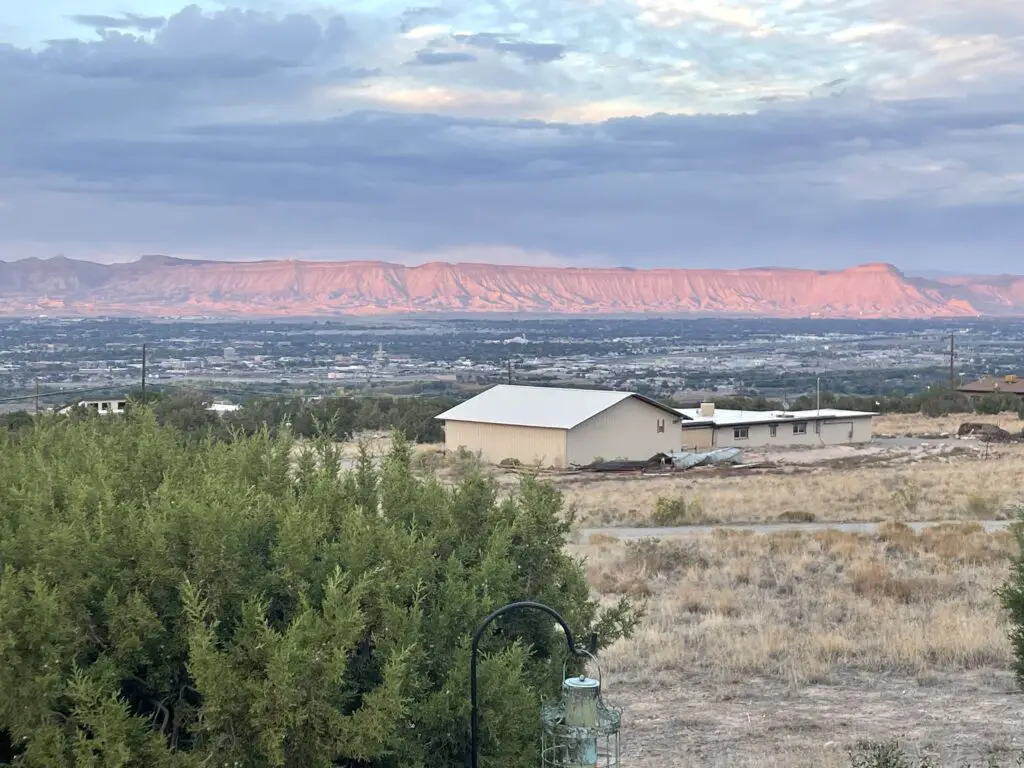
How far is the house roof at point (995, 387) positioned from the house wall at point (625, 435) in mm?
34994

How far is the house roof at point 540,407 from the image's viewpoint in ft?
153

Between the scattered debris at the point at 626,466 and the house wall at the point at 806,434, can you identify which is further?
the house wall at the point at 806,434

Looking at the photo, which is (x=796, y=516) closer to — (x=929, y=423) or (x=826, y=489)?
(x=826, y=489)

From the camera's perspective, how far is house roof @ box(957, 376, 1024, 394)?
75.9 metres

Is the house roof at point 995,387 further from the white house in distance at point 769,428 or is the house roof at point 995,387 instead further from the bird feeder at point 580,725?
the bird feeder at point 580,725

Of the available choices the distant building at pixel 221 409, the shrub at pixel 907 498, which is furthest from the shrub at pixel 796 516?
the distant building at pixel 221 409

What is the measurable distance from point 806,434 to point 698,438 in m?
6.20

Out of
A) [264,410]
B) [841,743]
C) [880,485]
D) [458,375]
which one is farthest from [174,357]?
[841,743]

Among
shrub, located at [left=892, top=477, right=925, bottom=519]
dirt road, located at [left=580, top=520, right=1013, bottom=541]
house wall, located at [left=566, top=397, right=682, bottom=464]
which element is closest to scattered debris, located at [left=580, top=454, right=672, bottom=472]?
house wall, located at [left=566, top=397, right=682, bottom=464]

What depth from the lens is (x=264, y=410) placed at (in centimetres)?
4941

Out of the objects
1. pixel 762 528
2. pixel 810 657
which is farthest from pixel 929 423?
pixel 810 657

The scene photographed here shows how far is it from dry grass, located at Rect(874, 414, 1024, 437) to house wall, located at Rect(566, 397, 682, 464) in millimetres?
16086

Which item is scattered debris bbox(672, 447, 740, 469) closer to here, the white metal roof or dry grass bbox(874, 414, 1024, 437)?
the white metal roof

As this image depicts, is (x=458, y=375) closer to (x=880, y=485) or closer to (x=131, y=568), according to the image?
(x=880, y=485)
